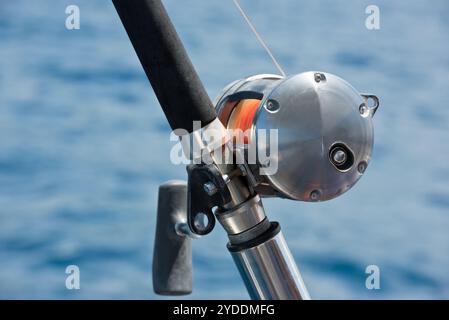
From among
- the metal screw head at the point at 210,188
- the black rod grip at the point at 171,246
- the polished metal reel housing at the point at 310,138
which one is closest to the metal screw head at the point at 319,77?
the polished metal reel housing at the point at 310,138

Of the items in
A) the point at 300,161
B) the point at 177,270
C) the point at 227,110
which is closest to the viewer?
the point at 300,161

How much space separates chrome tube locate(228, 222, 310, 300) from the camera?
24.8 inches

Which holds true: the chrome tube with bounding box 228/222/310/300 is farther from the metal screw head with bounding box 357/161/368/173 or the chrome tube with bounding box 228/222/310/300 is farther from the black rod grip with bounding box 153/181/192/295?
the black rod grip with bounding box 153/181/192/295

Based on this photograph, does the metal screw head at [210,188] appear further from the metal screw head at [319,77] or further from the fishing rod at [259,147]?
the metal screw head at [319,77]

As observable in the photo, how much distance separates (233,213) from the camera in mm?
643

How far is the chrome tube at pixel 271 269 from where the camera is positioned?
0.63 meters

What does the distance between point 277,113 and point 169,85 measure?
0.09 meters

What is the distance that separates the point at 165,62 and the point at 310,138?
0.42 ft

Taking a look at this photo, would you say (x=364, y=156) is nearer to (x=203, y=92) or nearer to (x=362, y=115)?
(x=362, y=115)

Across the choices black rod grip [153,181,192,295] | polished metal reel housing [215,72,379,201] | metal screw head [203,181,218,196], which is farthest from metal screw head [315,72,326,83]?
black rod grip [153,181,192,295]

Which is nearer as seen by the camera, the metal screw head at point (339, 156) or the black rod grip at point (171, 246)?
the metal screw head at point (339, 156)

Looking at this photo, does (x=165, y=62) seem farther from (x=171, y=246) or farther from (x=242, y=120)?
(x=171, y=246)
